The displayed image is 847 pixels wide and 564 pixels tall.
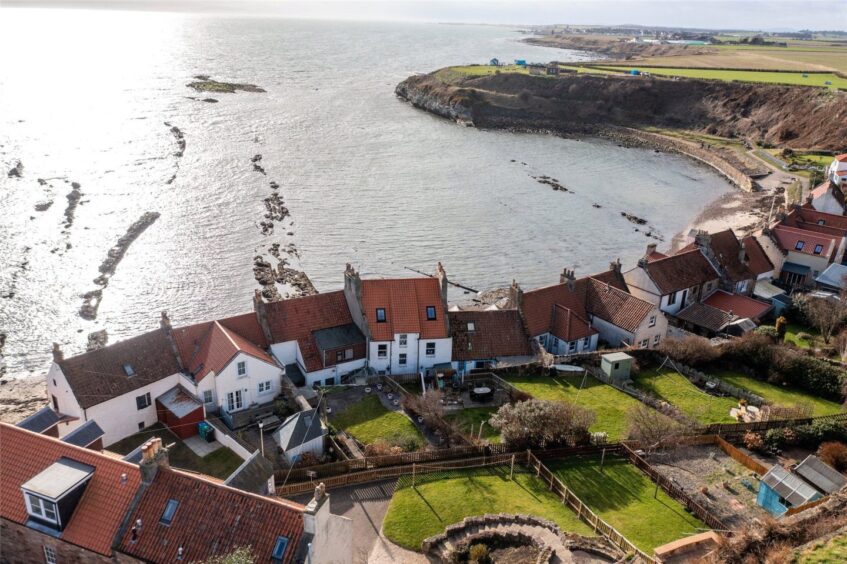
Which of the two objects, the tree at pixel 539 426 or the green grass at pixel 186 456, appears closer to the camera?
the green grass at pixel 186 456

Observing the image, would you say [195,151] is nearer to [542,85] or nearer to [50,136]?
[50,136]

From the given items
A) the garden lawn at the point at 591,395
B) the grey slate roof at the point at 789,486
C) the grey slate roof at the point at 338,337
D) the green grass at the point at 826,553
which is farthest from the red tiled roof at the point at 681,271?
the green grass at the point at 826,553

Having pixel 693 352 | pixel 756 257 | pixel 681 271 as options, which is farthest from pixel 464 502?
pixel 756 257

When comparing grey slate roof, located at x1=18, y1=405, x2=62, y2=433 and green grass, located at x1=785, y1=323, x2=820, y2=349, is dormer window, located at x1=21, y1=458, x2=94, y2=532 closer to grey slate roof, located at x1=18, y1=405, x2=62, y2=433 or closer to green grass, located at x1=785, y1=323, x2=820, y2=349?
grey slate roof, located at x1=18, y1=405, x2=62, y2=433

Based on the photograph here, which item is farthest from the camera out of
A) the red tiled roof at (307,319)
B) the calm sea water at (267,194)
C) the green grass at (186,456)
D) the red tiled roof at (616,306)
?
the calm sea water at (267,194)

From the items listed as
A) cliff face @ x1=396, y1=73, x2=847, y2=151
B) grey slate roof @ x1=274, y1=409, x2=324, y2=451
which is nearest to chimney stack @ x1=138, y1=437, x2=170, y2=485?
grey slate roof @ x1=274, y1=409, x2=324, y2=451

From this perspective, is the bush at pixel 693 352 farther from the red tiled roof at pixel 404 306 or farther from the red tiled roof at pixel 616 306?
the red tiled roof at pixel 404 306

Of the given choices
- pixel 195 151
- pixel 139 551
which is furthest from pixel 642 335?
pixel 195 151
